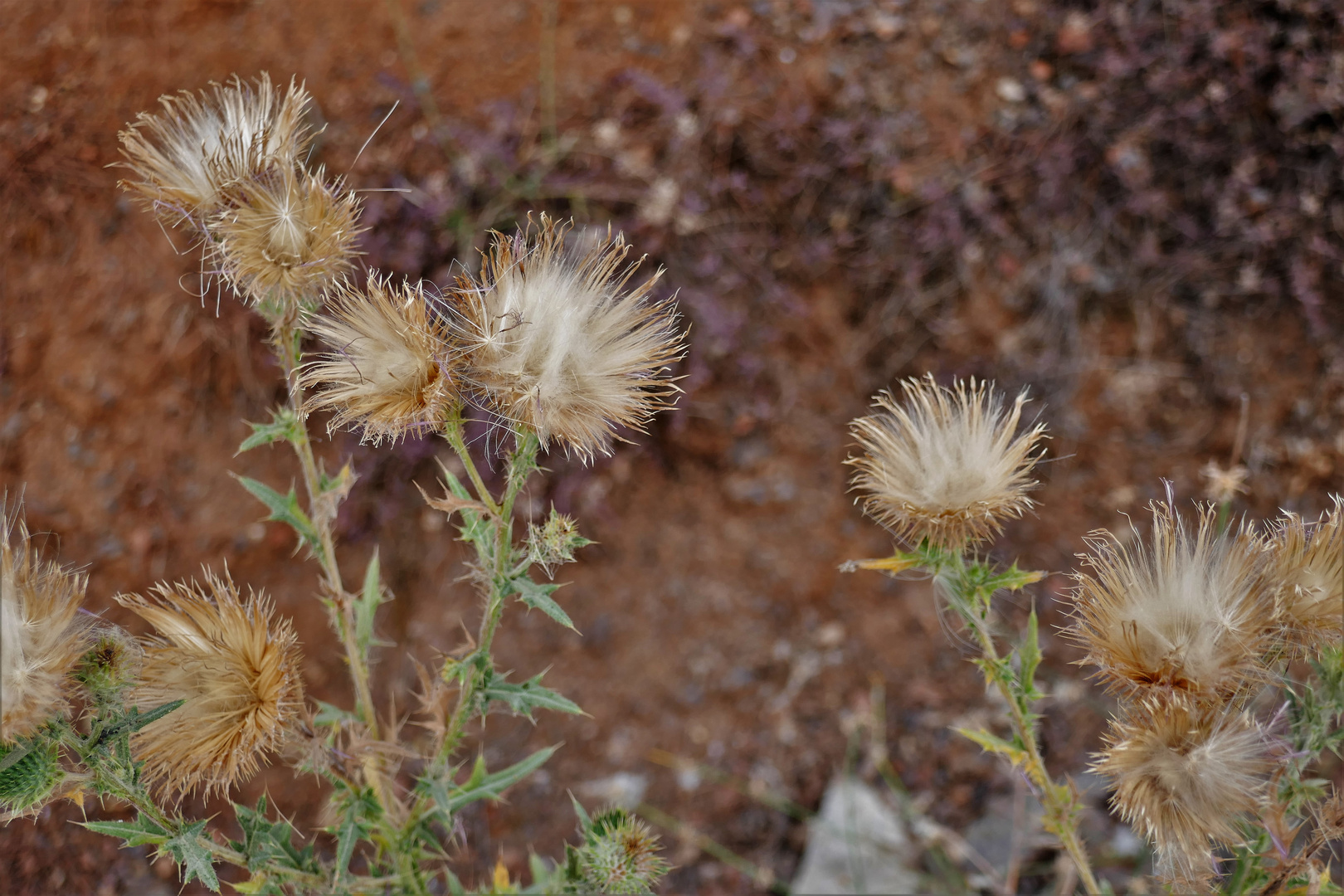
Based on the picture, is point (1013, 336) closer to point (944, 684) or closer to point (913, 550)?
point (944, 684)

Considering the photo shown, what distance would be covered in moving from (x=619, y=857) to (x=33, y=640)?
106 cm

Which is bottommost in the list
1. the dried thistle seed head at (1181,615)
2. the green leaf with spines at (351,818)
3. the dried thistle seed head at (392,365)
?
the green leaf with spines at (351,818)

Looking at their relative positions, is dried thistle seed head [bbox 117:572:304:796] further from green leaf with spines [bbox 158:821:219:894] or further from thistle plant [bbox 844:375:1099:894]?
thistle plant [bbox 844:375:1099:894]

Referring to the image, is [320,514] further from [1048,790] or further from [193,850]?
[1048,790]

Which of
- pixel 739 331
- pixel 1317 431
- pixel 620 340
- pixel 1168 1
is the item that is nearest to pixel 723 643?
pixel 739 331

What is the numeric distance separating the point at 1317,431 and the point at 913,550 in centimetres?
286

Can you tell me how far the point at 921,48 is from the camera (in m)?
3.68

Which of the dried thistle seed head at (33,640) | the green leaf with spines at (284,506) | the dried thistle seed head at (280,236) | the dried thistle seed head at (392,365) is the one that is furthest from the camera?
the green leaf with spines at (284,506)

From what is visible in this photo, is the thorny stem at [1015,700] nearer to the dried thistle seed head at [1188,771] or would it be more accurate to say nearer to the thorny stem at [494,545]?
the dried thistle seed head at [1188,771]

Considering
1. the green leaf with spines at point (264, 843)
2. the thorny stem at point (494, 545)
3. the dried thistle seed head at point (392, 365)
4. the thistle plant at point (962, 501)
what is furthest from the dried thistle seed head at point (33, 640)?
the thistle plant at point (962, 501)

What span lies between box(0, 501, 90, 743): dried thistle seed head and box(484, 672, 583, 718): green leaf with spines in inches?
26.6

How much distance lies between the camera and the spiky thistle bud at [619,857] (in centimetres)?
172

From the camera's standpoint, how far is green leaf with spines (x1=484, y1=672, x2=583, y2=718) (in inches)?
66.7

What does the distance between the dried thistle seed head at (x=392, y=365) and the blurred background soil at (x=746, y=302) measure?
1.86m
